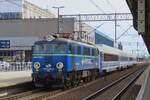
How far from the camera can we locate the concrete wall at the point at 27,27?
94.9 metres

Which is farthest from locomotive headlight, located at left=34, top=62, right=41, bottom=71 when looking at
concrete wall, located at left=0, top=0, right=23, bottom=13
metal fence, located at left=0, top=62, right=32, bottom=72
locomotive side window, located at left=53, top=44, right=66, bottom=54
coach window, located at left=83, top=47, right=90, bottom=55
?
concrete wall, located at left=0, top=0, right=23, bottom=13

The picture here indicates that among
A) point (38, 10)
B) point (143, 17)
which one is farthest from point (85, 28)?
point (143, 17)

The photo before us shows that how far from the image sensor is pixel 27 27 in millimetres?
95688

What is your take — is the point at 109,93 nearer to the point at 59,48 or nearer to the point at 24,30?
the point at 59,48

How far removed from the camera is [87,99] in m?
18.5

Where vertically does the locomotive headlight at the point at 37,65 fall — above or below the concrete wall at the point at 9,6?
below

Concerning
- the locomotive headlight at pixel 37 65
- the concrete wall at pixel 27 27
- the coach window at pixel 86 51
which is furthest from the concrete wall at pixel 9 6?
the locomotive headlight at pixel 37 65

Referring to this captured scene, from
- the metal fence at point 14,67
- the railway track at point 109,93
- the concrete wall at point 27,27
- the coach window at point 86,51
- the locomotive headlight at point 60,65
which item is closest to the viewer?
the railway track at point 109,93


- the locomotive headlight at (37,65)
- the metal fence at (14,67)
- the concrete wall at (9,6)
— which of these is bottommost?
the metal fence at (14,67)

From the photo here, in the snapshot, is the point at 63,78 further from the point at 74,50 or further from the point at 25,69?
the point at 25,69

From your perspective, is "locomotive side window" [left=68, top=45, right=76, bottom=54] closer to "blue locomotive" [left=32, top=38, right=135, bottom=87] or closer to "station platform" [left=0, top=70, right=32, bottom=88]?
"blue locomotive" [left=32, top=38, right=135, bottom=87]

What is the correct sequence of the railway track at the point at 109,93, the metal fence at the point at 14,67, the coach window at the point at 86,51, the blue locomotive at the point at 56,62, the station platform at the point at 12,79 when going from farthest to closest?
the metal fence at the point at 14,67
the coach window at the point at 86,51
the station platform at the point at 12,79
the blue locomotive at the point at 56,62
the railway track at the point at 109,93

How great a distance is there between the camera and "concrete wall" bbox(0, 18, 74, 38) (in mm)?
94875

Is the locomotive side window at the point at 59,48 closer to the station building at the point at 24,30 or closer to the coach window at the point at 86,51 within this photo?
the coach window at the point at 86,51
